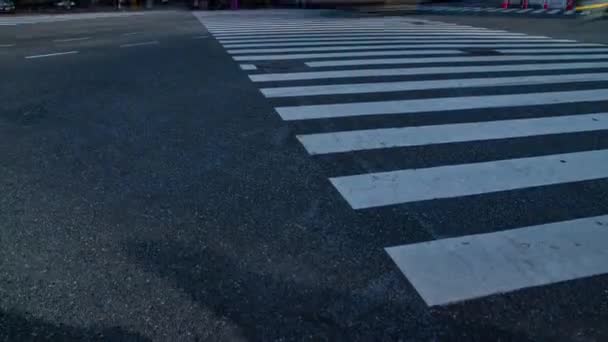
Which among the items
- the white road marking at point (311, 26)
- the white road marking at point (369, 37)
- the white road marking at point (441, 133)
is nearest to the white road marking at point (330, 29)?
the white road marking at point (311, 26)

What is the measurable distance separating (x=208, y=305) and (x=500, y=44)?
12089 millimetres

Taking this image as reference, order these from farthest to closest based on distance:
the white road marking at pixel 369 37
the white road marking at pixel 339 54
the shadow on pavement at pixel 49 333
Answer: the white road marking at pixel 369 37, the white road marking at pixel 339 54, the shadow on pavement at pixel 49 333

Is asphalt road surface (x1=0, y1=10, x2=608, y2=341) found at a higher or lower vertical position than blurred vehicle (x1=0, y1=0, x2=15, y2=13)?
lower

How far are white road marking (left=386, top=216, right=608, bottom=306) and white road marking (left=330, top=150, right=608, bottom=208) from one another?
691 millimetres

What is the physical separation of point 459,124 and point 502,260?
9.84 ft

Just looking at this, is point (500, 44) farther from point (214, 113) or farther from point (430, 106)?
point (214, 113)

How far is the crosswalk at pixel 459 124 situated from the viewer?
3.19 meters

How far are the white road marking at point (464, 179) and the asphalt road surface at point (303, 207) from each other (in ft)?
0.08

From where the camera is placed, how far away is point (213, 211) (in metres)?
3.80

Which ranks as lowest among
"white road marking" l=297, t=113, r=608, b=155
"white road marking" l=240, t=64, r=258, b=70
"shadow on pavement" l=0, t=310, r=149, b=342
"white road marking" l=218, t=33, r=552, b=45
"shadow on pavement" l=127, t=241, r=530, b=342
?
"shadow on pavement" l=0, t=310, r=149, b=342

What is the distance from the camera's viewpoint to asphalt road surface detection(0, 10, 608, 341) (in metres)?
2.68

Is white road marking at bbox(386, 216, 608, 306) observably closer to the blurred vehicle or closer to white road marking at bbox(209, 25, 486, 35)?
white road marking at bbox(209, 25, 486, 35)

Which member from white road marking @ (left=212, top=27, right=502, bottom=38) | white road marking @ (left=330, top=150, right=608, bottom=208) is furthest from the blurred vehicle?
white road marking @ (left=330, top=150, right=608, bottom=208)

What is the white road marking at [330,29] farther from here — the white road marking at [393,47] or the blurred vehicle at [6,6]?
the blurred vehicle at [6,6]
